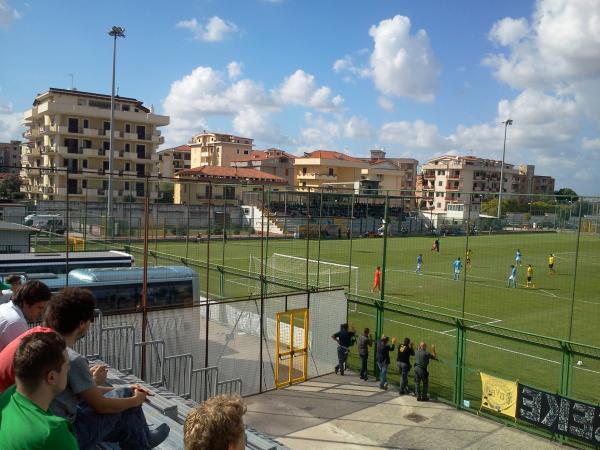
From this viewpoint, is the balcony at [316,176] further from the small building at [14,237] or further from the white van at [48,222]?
the small building at [14,237]

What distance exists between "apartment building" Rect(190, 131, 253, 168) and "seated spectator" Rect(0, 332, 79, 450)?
339ft

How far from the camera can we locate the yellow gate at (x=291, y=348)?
43.5 ft

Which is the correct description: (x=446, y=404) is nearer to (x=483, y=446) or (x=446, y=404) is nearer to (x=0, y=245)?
(x=483, y=446)

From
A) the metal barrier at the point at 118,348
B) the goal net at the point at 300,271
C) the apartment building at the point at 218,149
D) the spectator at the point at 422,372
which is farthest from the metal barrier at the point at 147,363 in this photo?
the apartment building at the point at 218,149

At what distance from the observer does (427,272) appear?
3650 cm

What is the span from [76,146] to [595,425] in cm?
5810

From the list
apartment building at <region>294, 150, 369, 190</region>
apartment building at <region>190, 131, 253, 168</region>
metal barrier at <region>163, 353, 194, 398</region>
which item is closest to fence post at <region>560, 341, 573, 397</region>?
metal barrier at <region>163, 353, 194, 398</region>

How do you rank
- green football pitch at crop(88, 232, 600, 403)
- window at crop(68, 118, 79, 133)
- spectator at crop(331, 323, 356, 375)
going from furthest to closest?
1. window at crop(68, 118, 79, 133)
2. green football pitch at crop(88, 232, 600, 403)
3. spectator at crop(331, 323, 356, 375)

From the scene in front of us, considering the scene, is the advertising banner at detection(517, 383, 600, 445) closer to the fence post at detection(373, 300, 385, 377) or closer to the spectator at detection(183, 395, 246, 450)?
the fence post at detection(373, 300, 385, 377)

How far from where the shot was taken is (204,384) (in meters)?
11.4

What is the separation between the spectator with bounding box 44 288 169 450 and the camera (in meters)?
3.59

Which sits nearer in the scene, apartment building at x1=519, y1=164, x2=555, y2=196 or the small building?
the small building

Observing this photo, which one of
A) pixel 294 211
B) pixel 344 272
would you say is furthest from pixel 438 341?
pixel 294 211

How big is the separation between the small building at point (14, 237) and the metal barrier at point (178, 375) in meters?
14.7
